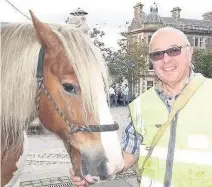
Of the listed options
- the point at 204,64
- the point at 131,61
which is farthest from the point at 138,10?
the point at 131,61

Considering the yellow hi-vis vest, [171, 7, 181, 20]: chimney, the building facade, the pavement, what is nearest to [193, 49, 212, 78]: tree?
the building facade

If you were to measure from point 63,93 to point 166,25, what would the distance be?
5084 centimetres

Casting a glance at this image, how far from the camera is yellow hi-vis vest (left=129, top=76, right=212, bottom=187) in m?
2.25

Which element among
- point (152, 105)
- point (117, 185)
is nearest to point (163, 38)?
point (152, 105)

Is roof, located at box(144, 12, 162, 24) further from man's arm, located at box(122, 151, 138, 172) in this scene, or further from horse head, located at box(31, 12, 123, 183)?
horse head, located at box(31, 12, 123, 183)

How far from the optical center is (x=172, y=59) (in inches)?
94.0

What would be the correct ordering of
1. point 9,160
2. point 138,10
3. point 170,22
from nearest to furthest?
point 9,160 < point 170,22 < point 138,10

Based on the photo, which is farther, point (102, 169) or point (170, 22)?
point (170, 22)

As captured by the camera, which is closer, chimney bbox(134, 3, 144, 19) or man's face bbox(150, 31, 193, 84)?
man's face bbox(150, 31, 193, 84)

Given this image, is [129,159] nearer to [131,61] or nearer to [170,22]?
[131,61]

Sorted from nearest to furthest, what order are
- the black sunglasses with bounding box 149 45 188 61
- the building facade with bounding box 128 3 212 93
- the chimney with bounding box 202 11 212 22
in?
the black sunglasses with bounding box 149 45 188 61 → the building facade with bounding box 128 3 212 93 → the chimney with bounding box 202 11 212 22

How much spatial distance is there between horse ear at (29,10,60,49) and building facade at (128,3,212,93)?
42819mm

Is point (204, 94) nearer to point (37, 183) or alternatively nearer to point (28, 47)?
point (28, 47)

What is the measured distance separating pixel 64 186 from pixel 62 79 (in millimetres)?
4110
